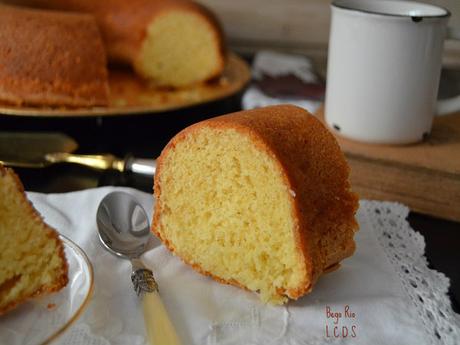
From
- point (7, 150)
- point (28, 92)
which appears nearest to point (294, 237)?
point (7, 150)

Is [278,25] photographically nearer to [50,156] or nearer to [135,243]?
[50,156]

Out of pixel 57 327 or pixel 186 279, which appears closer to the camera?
pixel 57 327

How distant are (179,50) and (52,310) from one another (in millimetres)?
968

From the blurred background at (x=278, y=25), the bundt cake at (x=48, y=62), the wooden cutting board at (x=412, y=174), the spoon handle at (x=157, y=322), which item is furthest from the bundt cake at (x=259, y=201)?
the blurred background at (x=278, y=25)

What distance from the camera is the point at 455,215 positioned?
3.05ft

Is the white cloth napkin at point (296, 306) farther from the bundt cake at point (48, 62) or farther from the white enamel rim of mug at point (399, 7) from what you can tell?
the bundt cake at point (48, 62)

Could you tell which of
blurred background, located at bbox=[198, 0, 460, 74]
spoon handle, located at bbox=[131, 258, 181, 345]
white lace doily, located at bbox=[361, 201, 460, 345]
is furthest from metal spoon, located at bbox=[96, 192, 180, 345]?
blurred background, located at bbox=[198, 0, 460, 74]

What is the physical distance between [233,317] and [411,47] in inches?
21.0

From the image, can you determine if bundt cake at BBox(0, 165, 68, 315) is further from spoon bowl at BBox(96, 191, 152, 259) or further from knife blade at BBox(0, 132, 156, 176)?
knife blade at BBox(0, 132, 156, 176)

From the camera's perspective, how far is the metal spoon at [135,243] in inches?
24.2

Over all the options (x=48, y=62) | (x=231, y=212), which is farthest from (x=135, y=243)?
(x=48, y=62)

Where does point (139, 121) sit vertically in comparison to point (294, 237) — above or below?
below

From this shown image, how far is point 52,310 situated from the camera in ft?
2.08

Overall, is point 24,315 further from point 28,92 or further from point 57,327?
point 28,92
